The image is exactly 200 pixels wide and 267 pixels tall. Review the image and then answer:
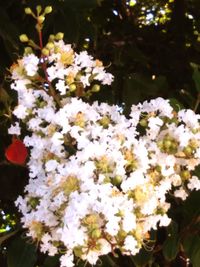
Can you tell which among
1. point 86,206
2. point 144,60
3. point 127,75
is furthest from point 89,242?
point 144,60

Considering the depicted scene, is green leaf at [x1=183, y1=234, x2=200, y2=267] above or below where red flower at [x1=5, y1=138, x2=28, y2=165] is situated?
below

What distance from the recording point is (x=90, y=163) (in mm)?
Answer: 746

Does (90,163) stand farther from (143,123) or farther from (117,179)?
(143,123)

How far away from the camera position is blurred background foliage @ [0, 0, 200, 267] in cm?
100

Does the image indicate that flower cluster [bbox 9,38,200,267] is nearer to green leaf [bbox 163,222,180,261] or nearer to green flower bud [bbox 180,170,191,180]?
green flower bud [bbox 180,170,191,180]

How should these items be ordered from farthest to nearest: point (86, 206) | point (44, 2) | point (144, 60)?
point (144, 60) < point (44, 2) < point (86, 206)

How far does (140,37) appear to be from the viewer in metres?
1.73

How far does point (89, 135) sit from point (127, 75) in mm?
618

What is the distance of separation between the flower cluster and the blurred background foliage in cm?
15

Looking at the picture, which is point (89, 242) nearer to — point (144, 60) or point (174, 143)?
point (174, 143)

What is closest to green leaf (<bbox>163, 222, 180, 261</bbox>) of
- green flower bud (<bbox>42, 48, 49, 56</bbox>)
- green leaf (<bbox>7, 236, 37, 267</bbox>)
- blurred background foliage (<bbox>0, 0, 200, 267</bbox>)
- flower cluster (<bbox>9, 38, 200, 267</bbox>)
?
blurred background foliage (<bbox>0, 0, 200, 267</bbox>)

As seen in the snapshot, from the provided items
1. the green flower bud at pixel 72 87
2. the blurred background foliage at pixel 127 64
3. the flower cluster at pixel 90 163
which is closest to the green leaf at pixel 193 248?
the blurred background foliage at pixel 127 64

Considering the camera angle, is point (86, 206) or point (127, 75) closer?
point (86, 206)

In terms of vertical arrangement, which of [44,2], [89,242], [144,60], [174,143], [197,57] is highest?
[197,57]
